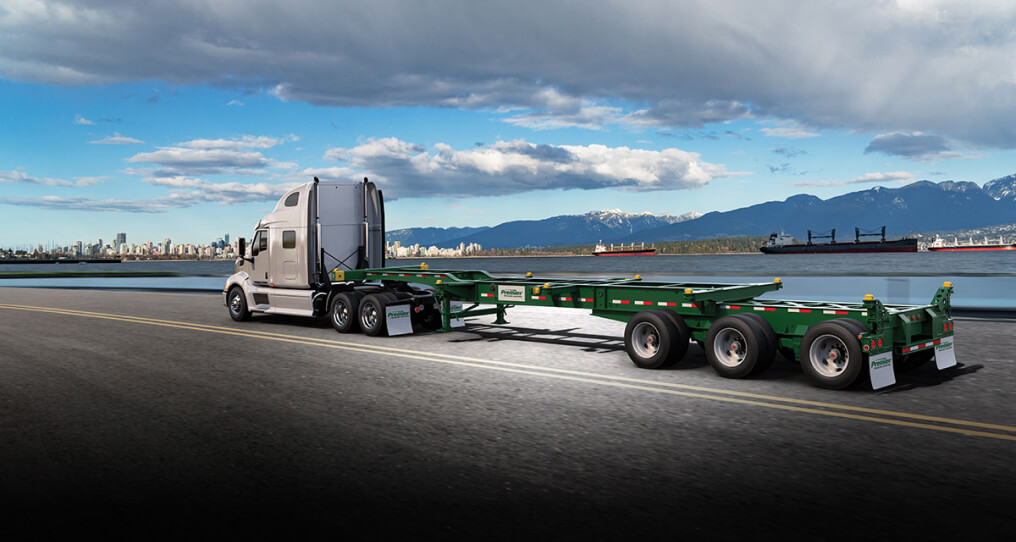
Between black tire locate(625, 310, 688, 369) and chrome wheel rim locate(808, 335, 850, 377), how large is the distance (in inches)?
79.7

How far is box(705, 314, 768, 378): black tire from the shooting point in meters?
9.52

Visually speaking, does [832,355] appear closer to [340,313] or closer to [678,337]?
[678,337]

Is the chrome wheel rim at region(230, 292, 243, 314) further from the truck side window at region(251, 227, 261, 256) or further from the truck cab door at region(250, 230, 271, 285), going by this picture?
the truck side window at region(251, 227, 261, 256)

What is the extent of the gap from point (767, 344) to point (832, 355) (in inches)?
33.9

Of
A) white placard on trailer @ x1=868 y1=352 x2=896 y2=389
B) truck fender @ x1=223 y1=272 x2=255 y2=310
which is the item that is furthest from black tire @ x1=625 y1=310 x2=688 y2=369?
truck fender @ x1=223 y1=272 x2=255 y2=310

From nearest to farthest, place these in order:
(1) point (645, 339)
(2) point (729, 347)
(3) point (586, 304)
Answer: (2) point (729, 347) → (1) point (645, 339) → (3) point (586, 304)

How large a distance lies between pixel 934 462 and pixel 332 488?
187 inches

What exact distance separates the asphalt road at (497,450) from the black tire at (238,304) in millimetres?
6880

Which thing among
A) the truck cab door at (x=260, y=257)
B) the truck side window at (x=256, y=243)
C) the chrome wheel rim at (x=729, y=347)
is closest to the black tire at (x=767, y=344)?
the chrome wheel rim at (x=729, y=347)

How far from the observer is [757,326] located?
9.70 m

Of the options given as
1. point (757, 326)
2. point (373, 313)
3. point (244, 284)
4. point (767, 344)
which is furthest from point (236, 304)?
point (767, 344)

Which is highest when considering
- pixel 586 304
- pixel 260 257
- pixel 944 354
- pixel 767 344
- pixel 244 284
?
pixel 260 257

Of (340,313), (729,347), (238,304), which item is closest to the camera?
(729,347)

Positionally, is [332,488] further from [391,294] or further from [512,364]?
[391,294]
